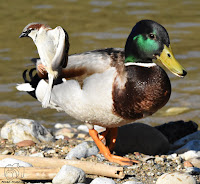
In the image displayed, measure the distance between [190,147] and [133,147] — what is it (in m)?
0.58

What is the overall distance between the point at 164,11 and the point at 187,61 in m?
3.70

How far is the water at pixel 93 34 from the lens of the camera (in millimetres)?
6566

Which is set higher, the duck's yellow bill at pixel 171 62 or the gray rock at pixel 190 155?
the duck's yellow bill at pixel 171 62

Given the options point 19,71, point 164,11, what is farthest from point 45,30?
point 164,11

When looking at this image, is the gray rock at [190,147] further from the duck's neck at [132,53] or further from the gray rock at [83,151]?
the duck's neck at [132,53]

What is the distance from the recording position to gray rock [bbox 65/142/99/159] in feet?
14.6

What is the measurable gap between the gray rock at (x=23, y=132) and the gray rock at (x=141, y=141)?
0.77 m

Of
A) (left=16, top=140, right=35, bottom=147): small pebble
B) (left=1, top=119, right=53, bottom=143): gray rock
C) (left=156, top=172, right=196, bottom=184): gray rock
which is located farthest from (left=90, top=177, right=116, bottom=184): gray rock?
(left=1, top=119, right=53, bottom=143): gray rock

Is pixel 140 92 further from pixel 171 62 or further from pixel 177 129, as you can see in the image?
pixel 177 129

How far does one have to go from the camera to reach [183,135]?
5.56m

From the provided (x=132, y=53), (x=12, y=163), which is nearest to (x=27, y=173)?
(x=12, y=163)

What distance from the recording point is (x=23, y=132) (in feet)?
16.5

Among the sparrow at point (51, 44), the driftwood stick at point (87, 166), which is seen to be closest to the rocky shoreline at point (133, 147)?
the driftwood stick at point (87, 166)

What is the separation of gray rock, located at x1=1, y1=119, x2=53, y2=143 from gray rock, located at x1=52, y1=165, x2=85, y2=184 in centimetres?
144
